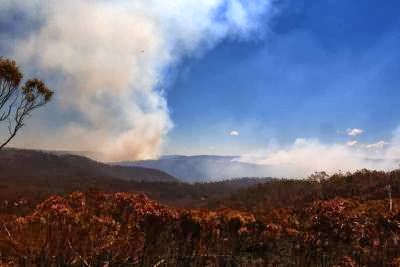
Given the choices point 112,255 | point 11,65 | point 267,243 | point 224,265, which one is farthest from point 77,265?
point 11,65

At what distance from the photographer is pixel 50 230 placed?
10117mm

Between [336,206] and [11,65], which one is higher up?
[11,65]

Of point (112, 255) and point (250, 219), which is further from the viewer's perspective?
point (250, 219)

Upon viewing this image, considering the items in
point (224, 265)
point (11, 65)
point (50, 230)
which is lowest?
point (224, 265)

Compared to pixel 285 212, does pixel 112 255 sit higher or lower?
lower

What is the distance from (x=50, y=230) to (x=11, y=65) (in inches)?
586

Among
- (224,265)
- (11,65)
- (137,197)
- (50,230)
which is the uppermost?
(11,65)

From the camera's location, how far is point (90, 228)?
10.6 m

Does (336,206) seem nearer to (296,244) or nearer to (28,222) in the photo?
(296,244)

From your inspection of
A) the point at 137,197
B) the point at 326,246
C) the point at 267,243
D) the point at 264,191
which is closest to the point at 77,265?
the point at 137,197

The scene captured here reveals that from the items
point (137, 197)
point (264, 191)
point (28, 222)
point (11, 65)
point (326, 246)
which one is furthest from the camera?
point (264, 191)

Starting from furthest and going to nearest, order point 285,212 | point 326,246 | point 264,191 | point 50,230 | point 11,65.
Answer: point 264,191
point 11,65
point 285,212
point 326,246
point 50,230

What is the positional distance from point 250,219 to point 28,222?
526 cm

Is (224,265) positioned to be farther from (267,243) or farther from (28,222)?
(28,222)
